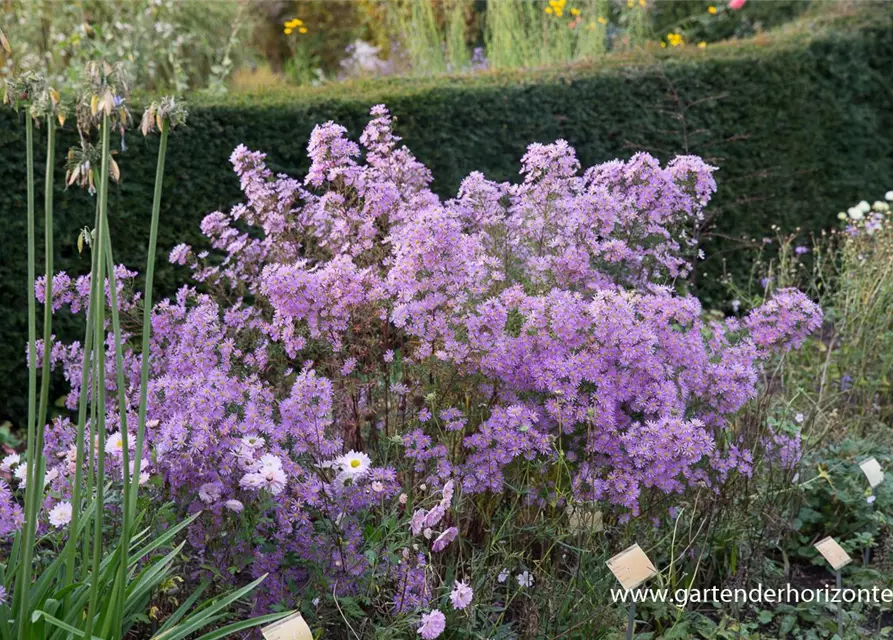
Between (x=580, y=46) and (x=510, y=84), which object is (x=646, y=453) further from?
(x=580, y=46)

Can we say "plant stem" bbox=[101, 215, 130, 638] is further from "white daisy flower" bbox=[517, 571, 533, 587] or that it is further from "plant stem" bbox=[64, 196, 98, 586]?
"white daisy flower" bbox=[517, 571, 533, 587]

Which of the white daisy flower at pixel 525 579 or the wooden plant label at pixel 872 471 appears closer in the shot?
the white daisy flower at pixel 525 579

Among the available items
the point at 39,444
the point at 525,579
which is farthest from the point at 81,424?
the point at 525,579

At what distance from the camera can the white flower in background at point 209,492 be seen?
2.15 m

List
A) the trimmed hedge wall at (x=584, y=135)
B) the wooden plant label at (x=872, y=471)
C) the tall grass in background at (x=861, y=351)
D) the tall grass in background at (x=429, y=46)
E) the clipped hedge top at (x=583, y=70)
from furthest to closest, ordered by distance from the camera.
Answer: the tall grass in background at (x=429, y=46), the clipped hedge top at (x=583, y=70), the trimmed hedge wall at (x=584, y=135), the tall grass in background at (x=861, y=351), the wooden plant label at (x=872, y=471)

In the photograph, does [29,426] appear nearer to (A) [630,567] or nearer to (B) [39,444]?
(B) [39,444]

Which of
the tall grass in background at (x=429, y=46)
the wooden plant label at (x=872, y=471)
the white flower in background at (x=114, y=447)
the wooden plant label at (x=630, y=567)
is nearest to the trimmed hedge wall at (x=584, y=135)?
the tall grass in background at (x=429, y=46)

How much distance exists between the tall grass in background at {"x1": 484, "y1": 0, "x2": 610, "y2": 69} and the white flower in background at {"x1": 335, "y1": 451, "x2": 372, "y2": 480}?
535cm

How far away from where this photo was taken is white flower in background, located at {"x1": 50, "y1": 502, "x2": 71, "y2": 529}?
2.13 metres

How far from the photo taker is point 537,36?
7.75 meters

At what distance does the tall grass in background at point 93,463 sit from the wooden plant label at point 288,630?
0.39 feet

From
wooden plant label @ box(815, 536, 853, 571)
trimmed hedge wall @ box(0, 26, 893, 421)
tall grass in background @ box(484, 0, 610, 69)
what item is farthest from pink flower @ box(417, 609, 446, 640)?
tall grass in background @ box(484, 0, 610, 69)

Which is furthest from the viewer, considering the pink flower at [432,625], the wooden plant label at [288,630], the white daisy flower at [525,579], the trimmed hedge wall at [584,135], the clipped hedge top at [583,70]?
the clipped hedge top at [583,70]

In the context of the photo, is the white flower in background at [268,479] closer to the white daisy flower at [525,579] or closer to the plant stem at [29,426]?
the plant stem at [29,426]
